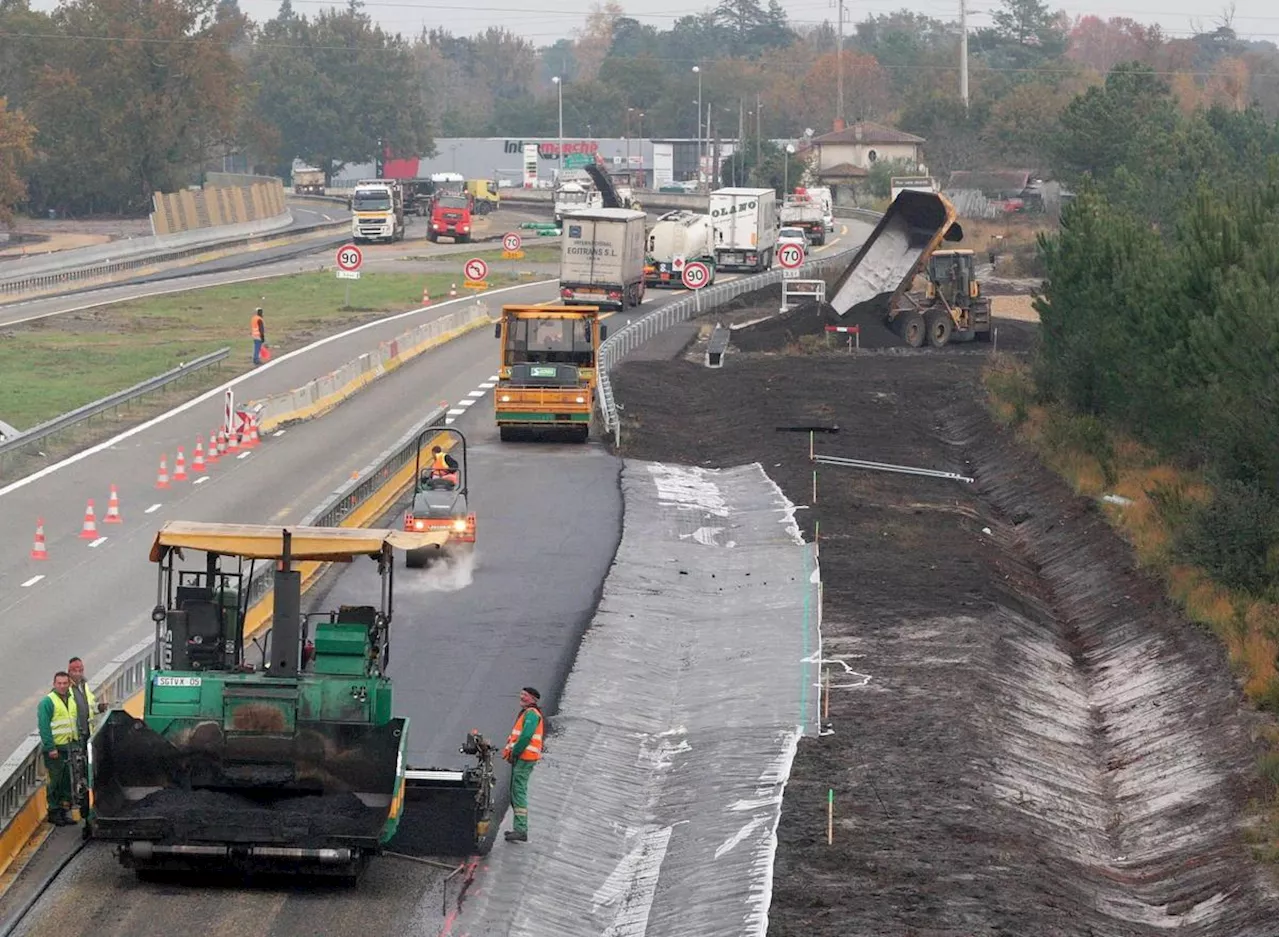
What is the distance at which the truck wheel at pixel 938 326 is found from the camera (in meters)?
59.8

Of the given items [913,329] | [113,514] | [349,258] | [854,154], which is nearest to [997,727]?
[113,514]

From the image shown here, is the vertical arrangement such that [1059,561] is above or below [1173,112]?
below

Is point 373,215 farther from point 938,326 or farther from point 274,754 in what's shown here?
point 274,754

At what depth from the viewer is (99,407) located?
137ft

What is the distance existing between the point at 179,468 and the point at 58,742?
796 inches

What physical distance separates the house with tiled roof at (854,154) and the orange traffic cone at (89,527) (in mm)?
115793

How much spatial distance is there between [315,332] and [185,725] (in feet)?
154

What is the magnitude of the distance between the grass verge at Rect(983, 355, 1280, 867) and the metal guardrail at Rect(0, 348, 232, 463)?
62.1ft

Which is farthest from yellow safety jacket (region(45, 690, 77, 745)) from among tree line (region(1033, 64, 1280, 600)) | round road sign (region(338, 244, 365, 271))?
round road sign (region(338, 244, 365, 271))

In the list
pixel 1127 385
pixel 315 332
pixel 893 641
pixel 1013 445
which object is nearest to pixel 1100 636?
pixel 893 641

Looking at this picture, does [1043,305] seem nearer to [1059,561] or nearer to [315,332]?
[1059,561]

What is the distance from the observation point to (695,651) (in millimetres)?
25797

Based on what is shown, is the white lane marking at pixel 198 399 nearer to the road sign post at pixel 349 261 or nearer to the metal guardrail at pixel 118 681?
the road sign post at pixel 349 261

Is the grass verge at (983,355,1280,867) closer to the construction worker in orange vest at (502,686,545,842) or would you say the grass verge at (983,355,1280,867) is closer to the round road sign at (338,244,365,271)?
the construction worker in orange vest at (502,686,545,842)
